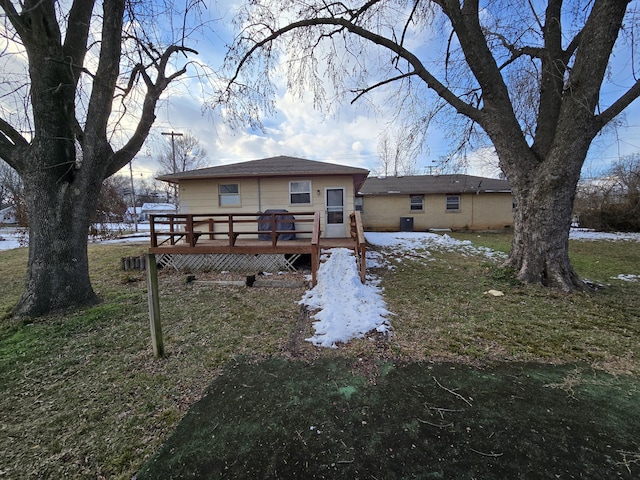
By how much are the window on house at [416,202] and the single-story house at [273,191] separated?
8077 mm

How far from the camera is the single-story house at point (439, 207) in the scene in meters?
16.6

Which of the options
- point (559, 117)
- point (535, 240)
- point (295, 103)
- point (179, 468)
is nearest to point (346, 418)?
point (179, 468)

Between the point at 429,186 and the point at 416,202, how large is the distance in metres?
1.34

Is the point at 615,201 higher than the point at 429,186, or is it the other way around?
the point at 429,186

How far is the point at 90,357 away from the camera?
3057mm

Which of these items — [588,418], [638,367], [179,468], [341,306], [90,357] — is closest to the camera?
[179,468]

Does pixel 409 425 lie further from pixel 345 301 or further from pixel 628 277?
pixel 628 277

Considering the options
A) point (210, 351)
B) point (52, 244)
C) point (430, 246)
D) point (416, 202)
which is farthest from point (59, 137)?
point (416, 202)

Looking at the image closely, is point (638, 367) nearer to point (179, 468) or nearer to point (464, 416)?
point (464, 416)

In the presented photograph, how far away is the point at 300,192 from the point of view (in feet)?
31.8

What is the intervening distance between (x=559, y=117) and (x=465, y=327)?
423 centimetres

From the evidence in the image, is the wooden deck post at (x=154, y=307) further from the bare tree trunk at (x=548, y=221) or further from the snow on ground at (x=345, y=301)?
the bare tree trunk at (x=548, y=221)

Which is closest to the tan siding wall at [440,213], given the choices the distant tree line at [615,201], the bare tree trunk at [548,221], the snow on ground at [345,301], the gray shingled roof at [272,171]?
the distant tree line at [615,201]

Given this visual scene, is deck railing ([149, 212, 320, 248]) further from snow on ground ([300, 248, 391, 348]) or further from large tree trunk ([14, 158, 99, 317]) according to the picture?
large tree trunk ([14, 158, 99, 317])
